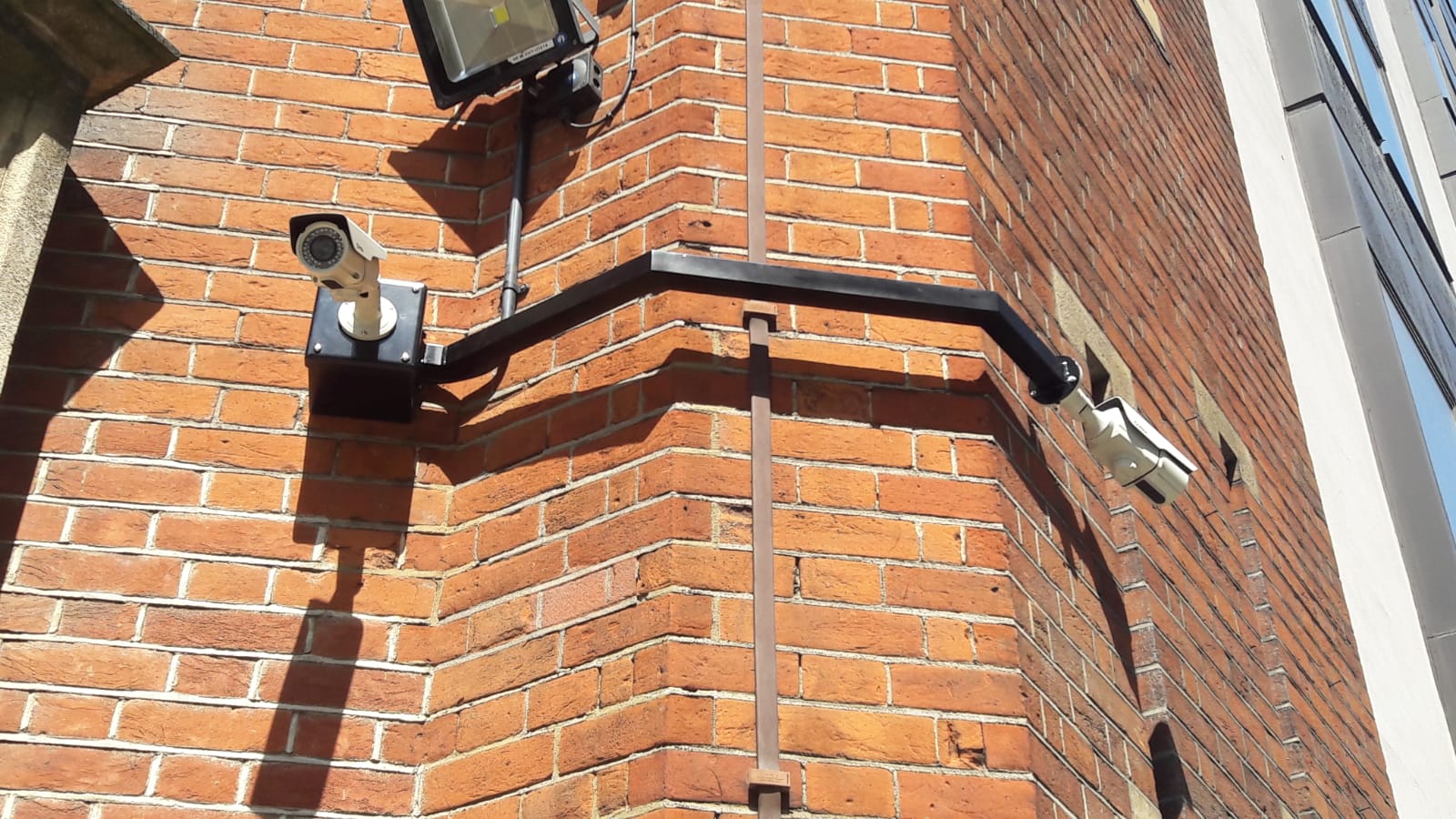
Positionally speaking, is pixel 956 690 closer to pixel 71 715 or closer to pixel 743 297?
pixel 743 297

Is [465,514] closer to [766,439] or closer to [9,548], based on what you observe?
[766,439]

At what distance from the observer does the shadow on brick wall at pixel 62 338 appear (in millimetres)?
2941

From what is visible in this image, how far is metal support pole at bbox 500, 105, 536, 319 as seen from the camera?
325 centimetres

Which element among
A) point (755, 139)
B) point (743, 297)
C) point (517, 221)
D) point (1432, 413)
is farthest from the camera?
point (1432, 413)

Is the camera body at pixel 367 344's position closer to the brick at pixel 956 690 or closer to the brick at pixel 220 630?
the brick at pixel 220 630

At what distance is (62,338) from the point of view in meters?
3.16

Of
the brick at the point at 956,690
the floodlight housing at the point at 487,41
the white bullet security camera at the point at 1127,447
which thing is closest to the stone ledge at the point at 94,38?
the floodlight housing at the point at 487,41

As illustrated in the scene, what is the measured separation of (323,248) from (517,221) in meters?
0.63

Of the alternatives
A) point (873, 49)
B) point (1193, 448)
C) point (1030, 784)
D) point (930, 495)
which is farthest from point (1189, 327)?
point (1030, 784)

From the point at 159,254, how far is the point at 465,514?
2.99ft

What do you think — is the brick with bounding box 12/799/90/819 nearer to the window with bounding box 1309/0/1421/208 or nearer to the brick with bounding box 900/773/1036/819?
the brick with bounding box 900/773/1036/819

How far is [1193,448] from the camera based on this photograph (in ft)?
14.9

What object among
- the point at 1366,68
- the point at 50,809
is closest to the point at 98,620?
the point at 50,809

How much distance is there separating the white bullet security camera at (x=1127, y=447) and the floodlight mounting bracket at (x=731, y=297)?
18 cm
